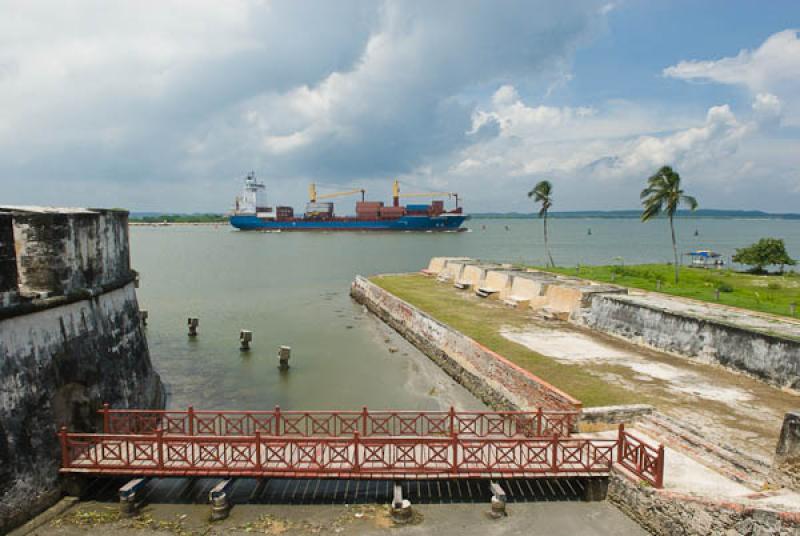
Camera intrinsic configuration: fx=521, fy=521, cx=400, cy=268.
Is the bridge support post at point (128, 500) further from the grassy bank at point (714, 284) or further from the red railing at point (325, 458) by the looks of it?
the grassy bank at point (714, 284)

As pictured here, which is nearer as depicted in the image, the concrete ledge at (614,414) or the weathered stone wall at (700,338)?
the concrete ledge at (614,414)

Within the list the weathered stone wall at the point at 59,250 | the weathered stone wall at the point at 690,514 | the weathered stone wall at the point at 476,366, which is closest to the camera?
the weathered stone wall at the point at 690,514

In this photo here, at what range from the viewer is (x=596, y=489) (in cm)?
970

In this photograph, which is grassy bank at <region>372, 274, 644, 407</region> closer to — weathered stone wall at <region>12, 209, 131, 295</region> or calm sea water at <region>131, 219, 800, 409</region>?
calm sea water at <region>131, 219, 800, 409</region>

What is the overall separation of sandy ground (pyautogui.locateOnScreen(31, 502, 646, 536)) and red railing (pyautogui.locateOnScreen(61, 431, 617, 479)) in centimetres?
63

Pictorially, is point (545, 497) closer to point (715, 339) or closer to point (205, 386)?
point (715, 339)

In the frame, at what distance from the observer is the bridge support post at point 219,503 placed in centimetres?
931

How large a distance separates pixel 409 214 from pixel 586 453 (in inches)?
4285

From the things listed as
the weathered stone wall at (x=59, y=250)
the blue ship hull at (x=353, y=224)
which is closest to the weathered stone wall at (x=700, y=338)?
the weathered stone wall at (x=59, y=250)

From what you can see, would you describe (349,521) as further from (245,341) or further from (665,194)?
(665,194)

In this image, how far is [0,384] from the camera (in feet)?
28.5

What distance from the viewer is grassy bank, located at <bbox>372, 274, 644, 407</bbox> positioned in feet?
41.7

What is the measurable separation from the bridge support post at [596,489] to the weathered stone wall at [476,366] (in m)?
1.88

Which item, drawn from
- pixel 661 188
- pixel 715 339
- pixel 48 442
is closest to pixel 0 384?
pixel 48 442
